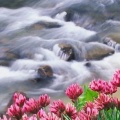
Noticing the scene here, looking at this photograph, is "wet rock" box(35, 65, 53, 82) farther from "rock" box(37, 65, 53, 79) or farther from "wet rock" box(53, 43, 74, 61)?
"wet rock" box(53, 43, 74, 61)

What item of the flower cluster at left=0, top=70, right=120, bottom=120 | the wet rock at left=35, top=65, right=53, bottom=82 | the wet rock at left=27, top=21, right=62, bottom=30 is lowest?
the wet rock at left=27, top=21, right=62, bottom=30

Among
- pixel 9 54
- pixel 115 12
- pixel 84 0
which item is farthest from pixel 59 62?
pixel 84 0

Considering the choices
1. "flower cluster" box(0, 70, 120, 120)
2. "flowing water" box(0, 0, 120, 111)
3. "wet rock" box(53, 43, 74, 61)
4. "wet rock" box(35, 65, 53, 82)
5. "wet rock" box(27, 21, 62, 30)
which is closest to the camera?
"flower cluster" box(0, 70, 120, 120)

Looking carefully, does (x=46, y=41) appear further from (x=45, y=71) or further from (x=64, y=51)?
(x=45, y=71)

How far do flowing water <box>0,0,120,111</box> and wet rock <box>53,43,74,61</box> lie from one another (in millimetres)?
95

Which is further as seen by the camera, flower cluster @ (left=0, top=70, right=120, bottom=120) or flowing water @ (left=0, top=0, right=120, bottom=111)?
flowing water @ (left=0, top=0, right=120, bottom=111)

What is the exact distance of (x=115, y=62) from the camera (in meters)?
8.27

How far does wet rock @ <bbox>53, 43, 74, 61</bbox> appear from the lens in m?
8.68

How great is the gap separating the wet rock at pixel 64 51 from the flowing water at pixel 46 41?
95 millimetres

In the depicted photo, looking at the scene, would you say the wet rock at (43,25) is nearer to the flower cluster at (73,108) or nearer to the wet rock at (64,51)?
the wet rock at (64,51)

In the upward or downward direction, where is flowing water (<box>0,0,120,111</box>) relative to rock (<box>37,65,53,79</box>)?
downward

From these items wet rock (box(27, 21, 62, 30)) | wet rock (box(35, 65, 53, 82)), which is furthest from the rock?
wet rock (box(27, 21, 62, 30))

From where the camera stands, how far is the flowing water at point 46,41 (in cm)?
766

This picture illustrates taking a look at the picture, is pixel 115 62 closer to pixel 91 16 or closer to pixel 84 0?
pixel 91 16
